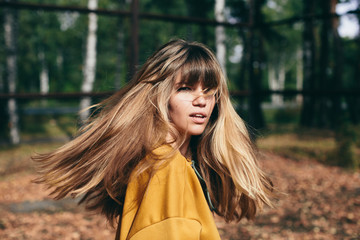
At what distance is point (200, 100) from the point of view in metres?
1.59

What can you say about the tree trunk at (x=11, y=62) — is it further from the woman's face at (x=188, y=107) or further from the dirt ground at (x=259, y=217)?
the woman's face at (x=188, y=107)

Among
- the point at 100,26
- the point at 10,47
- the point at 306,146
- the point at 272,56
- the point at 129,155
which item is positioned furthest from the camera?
the point at 272,56

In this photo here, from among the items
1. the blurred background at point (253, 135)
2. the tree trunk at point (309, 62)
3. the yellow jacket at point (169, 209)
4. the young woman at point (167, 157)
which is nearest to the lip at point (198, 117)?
the young woman at point (167, 157)

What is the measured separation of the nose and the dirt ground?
216 centimetres

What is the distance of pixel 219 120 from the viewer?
1888 millimetres

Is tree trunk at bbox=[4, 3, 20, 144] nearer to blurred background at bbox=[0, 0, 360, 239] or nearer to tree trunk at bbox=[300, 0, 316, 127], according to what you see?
blurred background at bbox=[0, 0, 360, 239]

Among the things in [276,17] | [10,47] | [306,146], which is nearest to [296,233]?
[306,146]

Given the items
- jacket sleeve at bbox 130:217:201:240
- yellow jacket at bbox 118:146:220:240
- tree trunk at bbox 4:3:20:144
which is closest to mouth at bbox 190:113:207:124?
yellow jacket at bbox 118:146:220:240

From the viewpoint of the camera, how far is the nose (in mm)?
1583

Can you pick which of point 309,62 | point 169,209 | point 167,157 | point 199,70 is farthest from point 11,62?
point 309,62

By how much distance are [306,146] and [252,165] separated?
9.03 meters

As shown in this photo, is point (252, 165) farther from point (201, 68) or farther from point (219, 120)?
point (201, 68)

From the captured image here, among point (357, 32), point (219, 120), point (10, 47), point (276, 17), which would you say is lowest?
point (219, 120)

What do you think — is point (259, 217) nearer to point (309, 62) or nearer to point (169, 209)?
point (169, 209)
